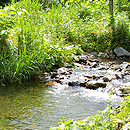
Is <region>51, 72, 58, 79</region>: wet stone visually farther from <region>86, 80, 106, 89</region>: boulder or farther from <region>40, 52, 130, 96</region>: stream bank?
<region>86, 80, 106, 89</region>: boulder

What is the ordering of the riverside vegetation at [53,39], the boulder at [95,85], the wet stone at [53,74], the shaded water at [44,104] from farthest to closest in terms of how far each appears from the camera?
1. the wet stone at [53,74]
2. the boulder at [95,85]
3. the riverside vegetation at [53,39]
4. the shaded water at [44,104]

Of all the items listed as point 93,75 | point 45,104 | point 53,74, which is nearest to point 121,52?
point 93,75

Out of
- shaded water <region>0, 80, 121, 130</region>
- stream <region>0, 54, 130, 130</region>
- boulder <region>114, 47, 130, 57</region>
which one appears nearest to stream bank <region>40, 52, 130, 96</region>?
stream <region>0, 54, 130, 130</region>

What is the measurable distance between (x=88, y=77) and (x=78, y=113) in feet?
7.52

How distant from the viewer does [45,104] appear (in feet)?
13.6

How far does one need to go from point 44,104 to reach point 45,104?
0.07 ft

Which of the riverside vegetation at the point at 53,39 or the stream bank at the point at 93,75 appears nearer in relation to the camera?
the riverside vegetation at the point at 53,39

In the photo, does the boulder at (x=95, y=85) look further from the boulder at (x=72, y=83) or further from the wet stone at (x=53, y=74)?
the wet stone at (x=53, y=74)

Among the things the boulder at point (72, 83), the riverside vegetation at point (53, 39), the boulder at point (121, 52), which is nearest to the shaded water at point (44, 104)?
the boulder at point (72, 83)

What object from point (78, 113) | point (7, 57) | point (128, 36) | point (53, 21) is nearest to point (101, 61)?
point (128, 36)

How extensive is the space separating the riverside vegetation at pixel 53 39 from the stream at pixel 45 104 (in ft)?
1.77

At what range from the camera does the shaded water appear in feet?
11.1

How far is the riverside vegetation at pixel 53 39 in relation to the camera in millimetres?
4910

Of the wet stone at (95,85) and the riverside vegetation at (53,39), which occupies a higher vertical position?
the riverside vegetation at (53,39)
